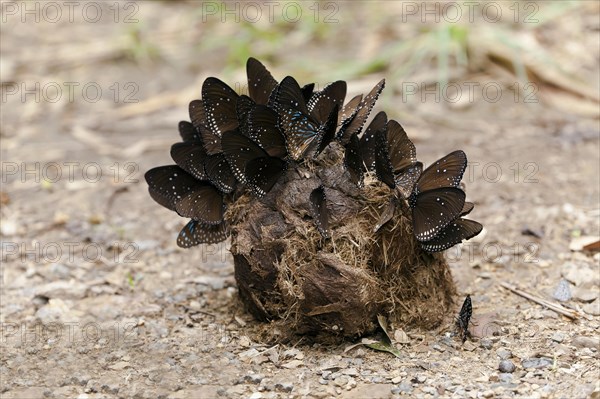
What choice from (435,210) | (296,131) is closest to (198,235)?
(296,131)

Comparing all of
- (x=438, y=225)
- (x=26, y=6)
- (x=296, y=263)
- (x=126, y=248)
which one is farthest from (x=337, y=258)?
(x=26, y=6)

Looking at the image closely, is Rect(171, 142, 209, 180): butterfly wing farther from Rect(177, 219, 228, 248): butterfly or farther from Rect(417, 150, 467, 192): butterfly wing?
Rect(417, 150, 467, 192): butterfly wing

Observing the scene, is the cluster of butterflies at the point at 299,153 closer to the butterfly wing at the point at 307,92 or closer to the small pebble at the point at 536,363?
the butterfly wing at the point at 307,92

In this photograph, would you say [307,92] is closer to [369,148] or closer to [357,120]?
[357,120]

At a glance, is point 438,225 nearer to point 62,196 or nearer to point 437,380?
point 437,380

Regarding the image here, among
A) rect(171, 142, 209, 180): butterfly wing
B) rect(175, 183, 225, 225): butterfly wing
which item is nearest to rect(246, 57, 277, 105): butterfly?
rect(171, 142, 209, 180): butterfly wing

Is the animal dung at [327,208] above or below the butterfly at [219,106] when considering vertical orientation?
below

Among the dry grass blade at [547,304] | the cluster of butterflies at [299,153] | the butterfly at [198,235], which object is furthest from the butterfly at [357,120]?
the dry grass blade at [547,304]
